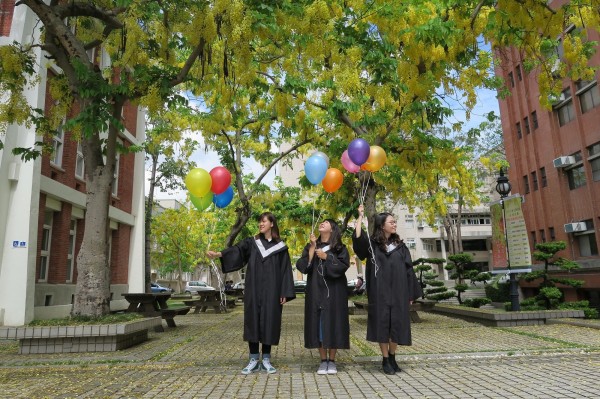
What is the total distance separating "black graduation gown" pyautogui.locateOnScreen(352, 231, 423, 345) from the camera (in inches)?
210

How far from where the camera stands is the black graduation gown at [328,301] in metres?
5.39

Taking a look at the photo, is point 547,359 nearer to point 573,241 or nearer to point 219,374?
point 219,374

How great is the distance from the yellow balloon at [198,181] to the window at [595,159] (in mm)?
16850

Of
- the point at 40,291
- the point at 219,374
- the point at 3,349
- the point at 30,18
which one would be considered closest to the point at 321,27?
the point at 219,374

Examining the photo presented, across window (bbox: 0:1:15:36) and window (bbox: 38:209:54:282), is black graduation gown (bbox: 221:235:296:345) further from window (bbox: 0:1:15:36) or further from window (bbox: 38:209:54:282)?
window (bbox: 0:1:15:36)

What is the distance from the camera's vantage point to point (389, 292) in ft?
18.0

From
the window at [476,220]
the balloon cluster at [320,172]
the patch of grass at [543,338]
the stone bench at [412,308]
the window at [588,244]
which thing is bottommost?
the patch of grass at [543,338]

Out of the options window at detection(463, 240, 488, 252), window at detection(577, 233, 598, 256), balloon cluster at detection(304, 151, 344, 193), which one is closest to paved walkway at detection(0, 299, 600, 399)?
balloon cluster at detection(304, 151, 344, 193)

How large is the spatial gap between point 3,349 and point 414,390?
683cm

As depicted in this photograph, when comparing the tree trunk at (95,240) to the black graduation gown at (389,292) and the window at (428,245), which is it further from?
the window at (428,245)

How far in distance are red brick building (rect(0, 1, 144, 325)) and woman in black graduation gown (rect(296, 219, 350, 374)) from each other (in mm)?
6578

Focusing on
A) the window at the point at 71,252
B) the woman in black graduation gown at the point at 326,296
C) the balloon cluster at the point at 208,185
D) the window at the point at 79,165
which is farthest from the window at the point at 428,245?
the woman in black graduation gown at the point at 326,296

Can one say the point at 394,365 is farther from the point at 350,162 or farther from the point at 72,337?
the point at 72,337

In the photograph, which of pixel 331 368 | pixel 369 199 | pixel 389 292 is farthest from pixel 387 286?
pixel 369 199
